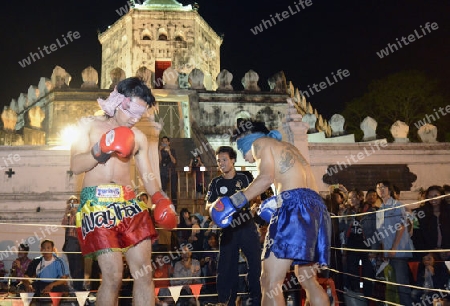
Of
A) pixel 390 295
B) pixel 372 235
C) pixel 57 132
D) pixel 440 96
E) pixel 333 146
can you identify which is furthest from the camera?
pixel 440 96

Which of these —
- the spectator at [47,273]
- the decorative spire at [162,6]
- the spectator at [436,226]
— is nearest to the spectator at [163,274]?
the spectator at [47,273]

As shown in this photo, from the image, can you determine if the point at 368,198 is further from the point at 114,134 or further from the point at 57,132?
the point at 57,132

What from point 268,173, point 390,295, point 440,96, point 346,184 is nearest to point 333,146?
point 346,184

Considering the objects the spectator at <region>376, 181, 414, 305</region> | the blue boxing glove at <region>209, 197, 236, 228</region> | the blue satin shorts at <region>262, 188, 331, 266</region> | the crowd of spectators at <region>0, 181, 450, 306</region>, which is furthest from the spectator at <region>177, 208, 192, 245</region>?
the blue boxing glove at <region>209, 197, 236, 228</region>

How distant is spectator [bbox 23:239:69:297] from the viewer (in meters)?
7.83

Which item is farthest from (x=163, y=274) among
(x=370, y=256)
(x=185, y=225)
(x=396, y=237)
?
(x=396, y=237)

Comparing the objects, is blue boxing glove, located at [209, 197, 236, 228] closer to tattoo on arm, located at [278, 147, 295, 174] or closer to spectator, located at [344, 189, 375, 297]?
tattoo on arm, located at [278, 147, 295, 174]

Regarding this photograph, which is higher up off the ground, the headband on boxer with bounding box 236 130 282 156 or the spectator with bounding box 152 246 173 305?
the headband on boxer with bounding box 236 130 282 156

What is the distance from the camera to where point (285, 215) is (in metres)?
4.48

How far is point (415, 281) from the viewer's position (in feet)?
23.6

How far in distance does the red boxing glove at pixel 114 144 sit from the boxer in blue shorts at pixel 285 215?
1.07 metres

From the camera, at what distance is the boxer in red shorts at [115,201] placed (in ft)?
13.0

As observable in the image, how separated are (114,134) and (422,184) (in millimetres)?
14714

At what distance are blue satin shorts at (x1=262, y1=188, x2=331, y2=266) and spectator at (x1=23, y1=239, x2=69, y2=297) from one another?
4781mm
